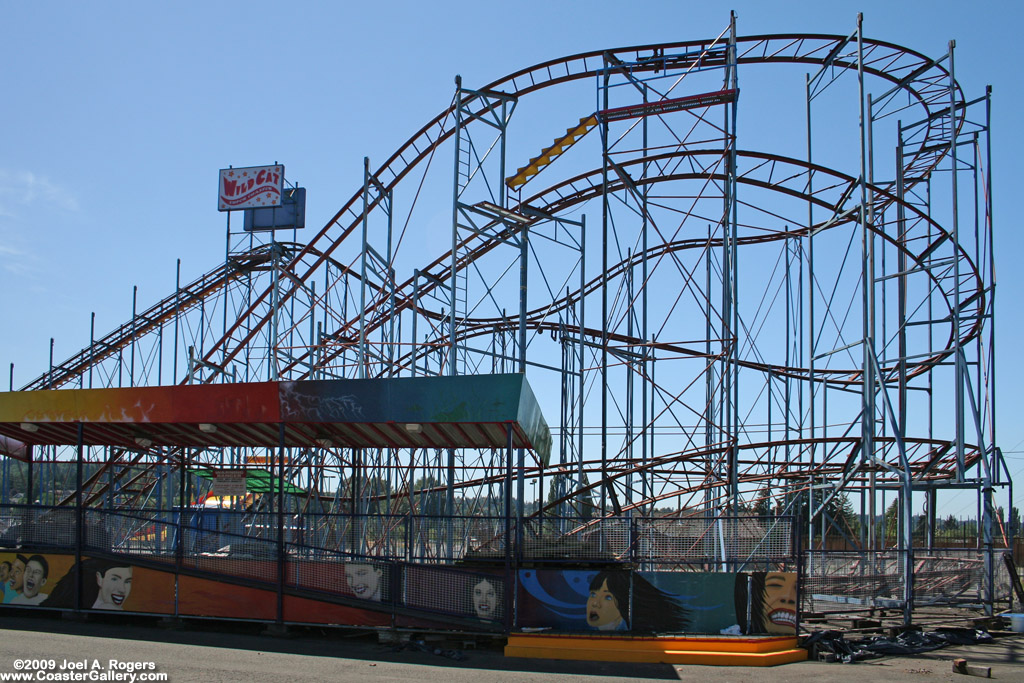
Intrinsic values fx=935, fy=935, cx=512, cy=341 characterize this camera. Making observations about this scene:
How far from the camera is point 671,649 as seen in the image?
38.6ft

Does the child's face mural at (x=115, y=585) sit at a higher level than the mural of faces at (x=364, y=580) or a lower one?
lower

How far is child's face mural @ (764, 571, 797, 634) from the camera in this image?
12.1 m

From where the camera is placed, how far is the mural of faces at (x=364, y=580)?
43.6 feet

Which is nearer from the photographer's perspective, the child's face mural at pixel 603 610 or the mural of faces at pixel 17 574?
the child's face mural at pixel 603 610

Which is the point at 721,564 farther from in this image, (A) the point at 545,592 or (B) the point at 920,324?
(B) the point at 920,324

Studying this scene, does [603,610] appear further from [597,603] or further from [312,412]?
[312,412]

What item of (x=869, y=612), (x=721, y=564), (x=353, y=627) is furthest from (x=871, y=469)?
(x=353, y=627)

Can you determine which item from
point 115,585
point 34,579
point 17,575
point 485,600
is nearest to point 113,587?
point 115,585

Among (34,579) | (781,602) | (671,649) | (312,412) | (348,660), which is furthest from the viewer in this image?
(34,579)

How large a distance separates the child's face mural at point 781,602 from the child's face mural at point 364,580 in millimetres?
5353

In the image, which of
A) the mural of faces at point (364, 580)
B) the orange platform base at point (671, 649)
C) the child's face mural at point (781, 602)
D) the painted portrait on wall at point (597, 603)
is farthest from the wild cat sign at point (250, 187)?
the child's face mural at point (781, 602)

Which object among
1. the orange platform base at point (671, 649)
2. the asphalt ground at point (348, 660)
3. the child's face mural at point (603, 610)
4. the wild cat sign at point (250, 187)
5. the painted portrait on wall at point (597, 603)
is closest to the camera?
the asphalt ground at point (348, 660)

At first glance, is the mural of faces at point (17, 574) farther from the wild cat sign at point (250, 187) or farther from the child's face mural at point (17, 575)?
the wild cat sign at point (250, 187)

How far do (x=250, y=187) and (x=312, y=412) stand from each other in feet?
51.0
